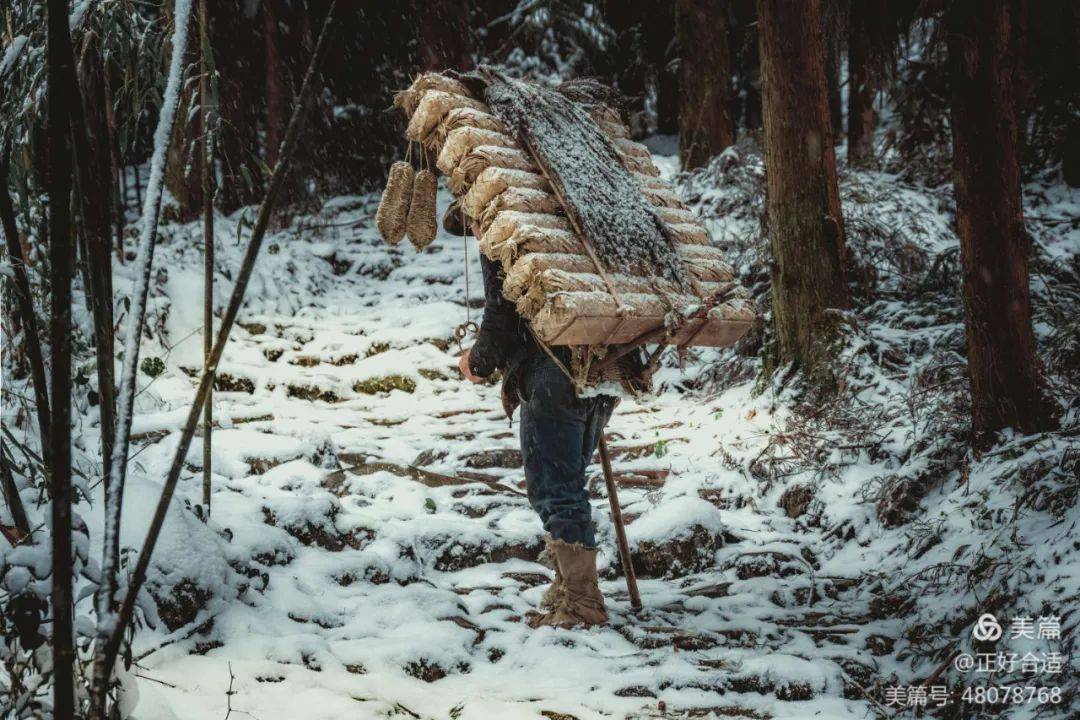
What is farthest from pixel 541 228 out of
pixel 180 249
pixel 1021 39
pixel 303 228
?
pixel 303 228

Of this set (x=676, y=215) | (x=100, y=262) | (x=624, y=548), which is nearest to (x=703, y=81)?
(x=676, y=215)

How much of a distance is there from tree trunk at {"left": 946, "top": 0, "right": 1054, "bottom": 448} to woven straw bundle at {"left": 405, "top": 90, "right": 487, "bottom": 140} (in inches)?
90.7

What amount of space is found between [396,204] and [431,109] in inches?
16.5

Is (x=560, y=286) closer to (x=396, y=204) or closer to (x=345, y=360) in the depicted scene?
(x=396, y=204)

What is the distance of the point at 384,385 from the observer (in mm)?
7859

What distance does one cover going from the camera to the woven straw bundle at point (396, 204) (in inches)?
138

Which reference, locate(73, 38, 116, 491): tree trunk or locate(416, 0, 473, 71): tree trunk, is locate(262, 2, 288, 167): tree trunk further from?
locate(73, 38, 116, 491): tree trunk

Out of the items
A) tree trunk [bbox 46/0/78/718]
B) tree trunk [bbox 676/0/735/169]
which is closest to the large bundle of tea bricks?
tree trunk [bbox 46/0/78/718]

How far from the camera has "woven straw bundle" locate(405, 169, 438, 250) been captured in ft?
11.5

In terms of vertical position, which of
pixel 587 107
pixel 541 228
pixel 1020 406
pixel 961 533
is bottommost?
pixel 961 533

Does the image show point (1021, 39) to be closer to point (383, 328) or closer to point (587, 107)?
point (587, 107)

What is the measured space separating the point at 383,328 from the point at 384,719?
7.02m

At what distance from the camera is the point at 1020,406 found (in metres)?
3.93

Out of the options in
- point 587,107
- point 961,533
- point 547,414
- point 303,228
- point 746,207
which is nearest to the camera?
point 547,414
